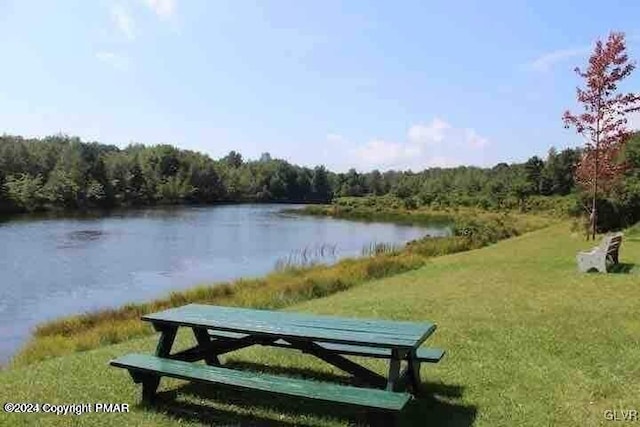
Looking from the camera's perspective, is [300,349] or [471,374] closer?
[300,349]

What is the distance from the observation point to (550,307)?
9047 mm

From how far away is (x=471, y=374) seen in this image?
237 inches

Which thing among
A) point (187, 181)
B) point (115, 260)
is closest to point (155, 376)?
point (115, 260)

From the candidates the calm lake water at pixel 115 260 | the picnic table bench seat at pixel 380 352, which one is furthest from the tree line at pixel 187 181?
the picnic table bench seat at pixel 380 352

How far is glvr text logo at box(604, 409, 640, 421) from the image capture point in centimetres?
477

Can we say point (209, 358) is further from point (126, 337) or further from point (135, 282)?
point (135, 282)

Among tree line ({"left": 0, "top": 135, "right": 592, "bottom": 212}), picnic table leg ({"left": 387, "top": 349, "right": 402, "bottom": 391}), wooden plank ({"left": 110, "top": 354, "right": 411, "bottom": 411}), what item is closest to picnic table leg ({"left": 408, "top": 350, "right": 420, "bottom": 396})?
picnic table leg ({"left": 387, "top": 349, "right": 402, "bottom": 391})

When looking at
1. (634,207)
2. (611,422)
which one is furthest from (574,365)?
(634,207)

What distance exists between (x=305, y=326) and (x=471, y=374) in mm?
1874

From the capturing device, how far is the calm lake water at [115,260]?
17844 mm

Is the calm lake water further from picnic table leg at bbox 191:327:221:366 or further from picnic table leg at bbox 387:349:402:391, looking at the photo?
picnic table leg at bbox 387:349:402:391

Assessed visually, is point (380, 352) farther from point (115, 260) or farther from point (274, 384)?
point (115, 260)

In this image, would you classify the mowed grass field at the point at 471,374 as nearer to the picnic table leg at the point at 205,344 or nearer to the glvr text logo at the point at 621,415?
the glvr text logo at the point at 621,415

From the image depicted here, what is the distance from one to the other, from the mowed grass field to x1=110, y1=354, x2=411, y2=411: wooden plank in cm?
39
